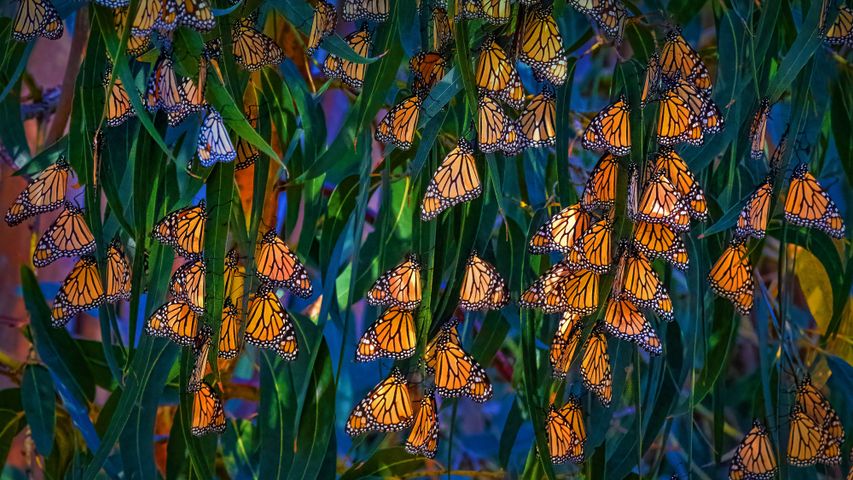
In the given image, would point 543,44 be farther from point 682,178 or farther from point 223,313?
point 223,313

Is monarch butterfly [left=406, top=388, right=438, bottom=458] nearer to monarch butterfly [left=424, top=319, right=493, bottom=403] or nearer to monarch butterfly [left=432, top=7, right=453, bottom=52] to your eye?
monarch butterfly [left=424, top=319, right=493, bottom=403]

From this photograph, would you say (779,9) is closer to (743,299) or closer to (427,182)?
(743,299)

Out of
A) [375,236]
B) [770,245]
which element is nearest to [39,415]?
[375,236]

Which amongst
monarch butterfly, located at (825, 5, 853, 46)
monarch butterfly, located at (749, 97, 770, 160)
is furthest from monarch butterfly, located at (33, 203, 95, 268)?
monarch butterfly, located at (825, 5, 853, 46)

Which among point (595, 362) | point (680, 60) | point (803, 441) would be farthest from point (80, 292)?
point (803, 441)

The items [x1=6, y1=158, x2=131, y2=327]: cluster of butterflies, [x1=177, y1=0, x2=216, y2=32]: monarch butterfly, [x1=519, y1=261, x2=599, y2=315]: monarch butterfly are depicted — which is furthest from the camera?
[x1=6, y1=158, x2=131, y2=327]: cluster of butterflies

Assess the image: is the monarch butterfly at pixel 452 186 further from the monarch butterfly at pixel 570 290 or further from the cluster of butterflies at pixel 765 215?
the cluster of butterflies at pixel 765 215
